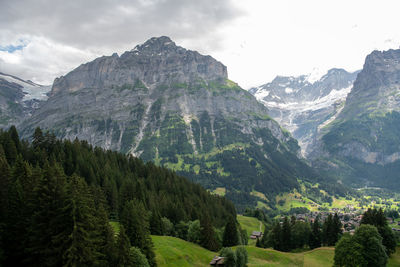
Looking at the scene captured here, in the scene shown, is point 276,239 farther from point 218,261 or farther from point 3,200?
point 3,200

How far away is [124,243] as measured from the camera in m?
39.4

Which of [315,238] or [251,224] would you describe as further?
[251,224]

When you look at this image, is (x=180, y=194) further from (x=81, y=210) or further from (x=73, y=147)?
(x=81, y=210)

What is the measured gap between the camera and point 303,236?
96.9m

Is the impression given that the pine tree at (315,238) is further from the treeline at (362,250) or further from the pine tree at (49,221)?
the pine tree at (49,221)

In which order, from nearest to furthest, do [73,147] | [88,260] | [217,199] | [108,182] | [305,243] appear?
[88,260] < [108,182] < [305,243] < [73,147] < [217,199]

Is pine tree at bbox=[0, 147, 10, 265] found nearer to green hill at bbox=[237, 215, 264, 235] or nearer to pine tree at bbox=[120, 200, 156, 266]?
pine tree at bbox=[120, 200, 156, 266]

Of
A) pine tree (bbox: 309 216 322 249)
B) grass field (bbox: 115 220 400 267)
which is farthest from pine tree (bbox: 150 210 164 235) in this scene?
pine tree (bbox: 309 216 322 249)

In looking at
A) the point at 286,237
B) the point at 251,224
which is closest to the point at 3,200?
the point at 286,237

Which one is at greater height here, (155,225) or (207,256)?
(155,225)

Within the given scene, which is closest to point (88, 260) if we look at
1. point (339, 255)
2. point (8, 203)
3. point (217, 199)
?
point (8, 203)

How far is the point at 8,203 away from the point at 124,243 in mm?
17105

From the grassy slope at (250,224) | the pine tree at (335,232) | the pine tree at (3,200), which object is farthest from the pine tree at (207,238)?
the grassy slope at (250,224)

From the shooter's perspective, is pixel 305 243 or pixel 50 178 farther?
pixel 305 243
